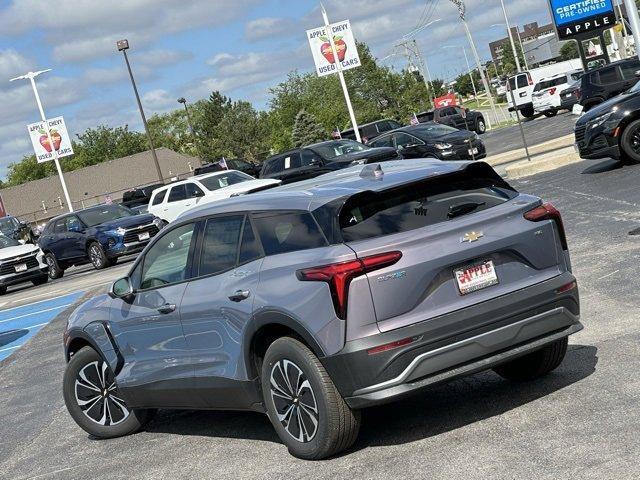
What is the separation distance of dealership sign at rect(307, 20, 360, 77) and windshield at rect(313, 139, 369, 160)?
31.2 ft

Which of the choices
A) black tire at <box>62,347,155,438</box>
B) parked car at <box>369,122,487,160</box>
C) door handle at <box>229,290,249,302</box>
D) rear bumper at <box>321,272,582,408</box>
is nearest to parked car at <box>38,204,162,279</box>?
parked car at <box>369,122,487,160</box>

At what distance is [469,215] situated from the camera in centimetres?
638

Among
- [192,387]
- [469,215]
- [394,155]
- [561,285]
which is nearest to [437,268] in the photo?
[469,215]

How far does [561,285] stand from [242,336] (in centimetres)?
194

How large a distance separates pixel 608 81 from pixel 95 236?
19105 mm

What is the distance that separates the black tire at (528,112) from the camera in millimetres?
57375

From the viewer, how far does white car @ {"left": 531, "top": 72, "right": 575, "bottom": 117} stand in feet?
177

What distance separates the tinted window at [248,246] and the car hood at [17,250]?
24714 mm

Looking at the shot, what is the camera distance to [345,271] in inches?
235

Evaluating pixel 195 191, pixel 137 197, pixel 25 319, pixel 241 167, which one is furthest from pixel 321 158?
pixel 241 167

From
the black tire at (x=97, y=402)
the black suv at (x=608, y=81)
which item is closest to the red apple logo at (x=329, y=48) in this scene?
the black suv at (x=608, y=81)

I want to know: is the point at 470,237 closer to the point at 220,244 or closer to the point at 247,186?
the point at 220,244

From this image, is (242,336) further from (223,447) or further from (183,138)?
(183,138)

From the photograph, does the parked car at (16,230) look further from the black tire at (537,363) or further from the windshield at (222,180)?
the black tire at (537,363)
